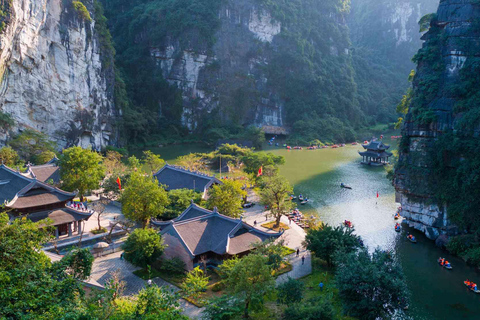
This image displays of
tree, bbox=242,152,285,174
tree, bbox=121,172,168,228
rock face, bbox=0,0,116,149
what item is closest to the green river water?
tree, bbox=242,152,285,174

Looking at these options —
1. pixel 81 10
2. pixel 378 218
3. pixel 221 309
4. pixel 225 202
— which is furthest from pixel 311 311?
pixel 81 10

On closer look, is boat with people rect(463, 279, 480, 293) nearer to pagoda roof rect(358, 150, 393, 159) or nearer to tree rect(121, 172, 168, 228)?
tree rect(121, 172, 168, 228)

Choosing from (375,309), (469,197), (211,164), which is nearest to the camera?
(375,309)

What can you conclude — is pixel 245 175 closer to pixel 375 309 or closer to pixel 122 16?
pixel 375 309

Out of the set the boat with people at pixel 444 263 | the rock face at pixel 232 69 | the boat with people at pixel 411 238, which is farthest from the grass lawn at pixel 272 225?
the rock face at pixel 232 69

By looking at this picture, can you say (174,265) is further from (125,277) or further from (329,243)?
(329,243)

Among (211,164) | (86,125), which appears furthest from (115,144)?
(211,164)
